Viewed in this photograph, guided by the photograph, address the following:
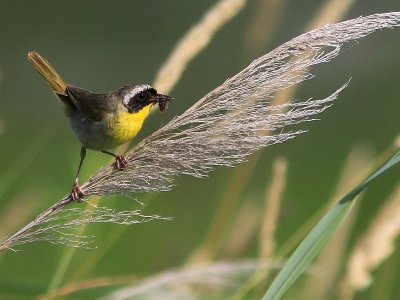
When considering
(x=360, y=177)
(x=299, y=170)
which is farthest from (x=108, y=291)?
(x=299, y=170)

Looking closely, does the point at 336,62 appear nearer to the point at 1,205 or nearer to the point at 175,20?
the point at 175,20

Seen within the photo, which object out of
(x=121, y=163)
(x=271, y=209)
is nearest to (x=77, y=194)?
(x=121, y=163)

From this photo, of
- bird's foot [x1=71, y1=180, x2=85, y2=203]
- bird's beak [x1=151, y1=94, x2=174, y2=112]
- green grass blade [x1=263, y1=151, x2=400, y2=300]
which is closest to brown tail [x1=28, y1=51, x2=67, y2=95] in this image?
bird's beak [x1=151, y1=94, x2=174, y2=112]

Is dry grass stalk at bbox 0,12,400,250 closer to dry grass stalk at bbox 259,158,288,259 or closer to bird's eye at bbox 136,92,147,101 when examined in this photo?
dry grass stalk at bbox 259,158,288,259

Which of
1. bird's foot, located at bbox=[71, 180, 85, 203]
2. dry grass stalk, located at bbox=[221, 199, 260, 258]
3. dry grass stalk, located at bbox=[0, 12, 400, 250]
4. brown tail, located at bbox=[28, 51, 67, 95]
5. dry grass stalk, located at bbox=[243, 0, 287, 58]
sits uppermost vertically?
brown tail, located at bbox=[28, 51, 67, 95]

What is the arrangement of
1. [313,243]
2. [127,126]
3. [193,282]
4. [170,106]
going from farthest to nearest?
[170,106] < [127,126] < [193,282] < [313,243]

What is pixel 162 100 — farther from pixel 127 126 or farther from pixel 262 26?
pixel 262 26
